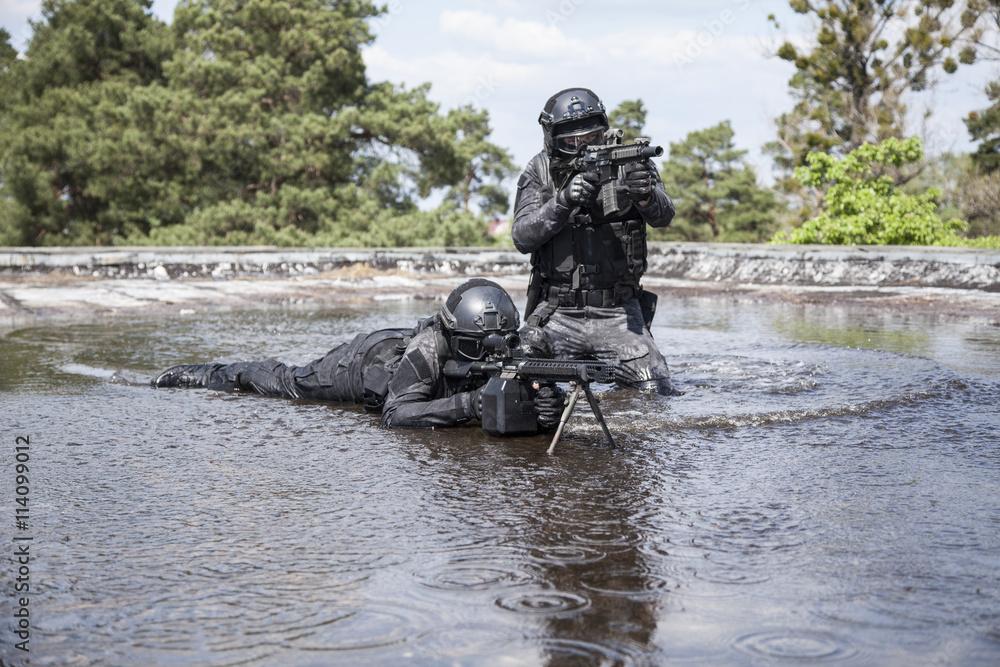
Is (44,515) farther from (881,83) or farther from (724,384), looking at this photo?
(881,83)

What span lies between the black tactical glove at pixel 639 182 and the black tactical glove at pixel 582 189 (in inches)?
9.2

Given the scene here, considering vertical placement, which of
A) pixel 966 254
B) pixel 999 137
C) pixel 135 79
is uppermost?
pixel 135 79

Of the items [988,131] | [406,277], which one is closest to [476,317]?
[406,277]

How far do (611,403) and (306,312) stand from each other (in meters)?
6.78

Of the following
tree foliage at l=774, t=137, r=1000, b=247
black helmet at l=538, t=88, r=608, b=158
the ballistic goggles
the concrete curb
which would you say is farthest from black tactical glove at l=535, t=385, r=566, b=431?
tree foliage at l=774, t=137, r=1000, b=247

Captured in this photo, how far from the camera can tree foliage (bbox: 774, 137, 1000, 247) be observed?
63.5 ft

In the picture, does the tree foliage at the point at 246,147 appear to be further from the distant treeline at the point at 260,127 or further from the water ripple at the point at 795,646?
the water ripple at the point at 795,646

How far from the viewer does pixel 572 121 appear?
5.94m

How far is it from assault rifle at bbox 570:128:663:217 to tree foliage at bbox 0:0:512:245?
67.2 ft

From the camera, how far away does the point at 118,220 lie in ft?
96.7

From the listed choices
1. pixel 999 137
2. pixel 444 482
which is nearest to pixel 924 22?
pixel 999 137

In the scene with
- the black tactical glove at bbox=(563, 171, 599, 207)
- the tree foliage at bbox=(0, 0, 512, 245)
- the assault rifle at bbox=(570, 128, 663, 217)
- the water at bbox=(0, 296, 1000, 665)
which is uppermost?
the tree foliage at bbox=(0, 0, 512, 245)

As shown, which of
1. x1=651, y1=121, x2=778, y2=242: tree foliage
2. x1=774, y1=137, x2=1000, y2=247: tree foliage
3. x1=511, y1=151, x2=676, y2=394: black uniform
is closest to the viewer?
x1=511, y1=151, x2=676, y2=394: black uniform

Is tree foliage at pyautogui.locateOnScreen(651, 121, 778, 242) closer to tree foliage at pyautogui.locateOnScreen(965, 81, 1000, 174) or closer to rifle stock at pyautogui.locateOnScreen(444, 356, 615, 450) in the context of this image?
tree foliage at pyautogui.locateOnScreen(965, 81, 1000, 174)
